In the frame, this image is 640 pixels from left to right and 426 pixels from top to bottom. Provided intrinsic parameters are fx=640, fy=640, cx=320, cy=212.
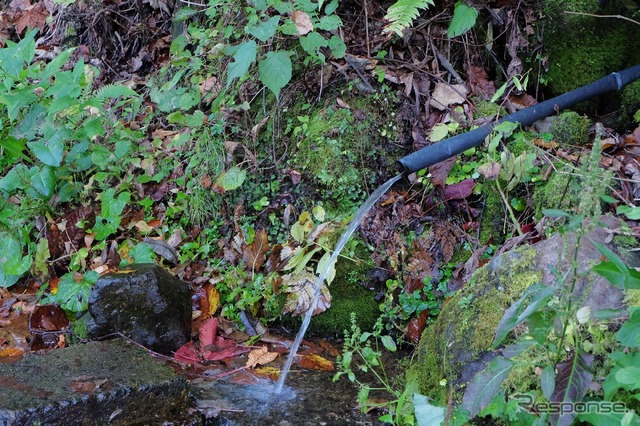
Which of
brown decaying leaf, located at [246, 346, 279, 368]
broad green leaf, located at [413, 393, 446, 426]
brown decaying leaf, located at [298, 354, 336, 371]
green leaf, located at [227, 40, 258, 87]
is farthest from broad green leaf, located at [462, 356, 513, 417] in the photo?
green leaf, located at [227, 40, 258, 87]

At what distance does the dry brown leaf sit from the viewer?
424 centimetres

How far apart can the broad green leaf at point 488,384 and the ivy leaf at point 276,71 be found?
2.30 metres

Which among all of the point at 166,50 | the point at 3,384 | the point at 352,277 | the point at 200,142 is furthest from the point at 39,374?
the point at 166,50

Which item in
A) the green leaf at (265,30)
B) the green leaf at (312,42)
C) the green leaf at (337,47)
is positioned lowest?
the green leaf at (337,47)

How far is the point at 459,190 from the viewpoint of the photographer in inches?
157

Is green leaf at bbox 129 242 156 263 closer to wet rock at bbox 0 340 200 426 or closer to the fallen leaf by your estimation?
wet rock at bbox 0 340 200 426

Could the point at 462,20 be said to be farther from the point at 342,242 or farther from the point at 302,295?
the point at 302,295

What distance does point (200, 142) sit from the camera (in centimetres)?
482

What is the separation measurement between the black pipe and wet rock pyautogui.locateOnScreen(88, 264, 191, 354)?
1634 millimetres

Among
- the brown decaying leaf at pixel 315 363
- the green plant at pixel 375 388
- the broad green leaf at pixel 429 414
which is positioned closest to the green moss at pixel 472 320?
the green plant at pixel 375 388

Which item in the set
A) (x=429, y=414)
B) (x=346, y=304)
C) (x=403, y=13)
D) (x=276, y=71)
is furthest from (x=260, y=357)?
(x=403, y=13)

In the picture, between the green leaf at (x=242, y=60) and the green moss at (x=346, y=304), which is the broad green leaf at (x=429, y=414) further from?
the green leaf at (x=242, y=60)

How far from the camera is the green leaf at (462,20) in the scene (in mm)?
4082

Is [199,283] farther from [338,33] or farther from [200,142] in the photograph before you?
[338,33]
